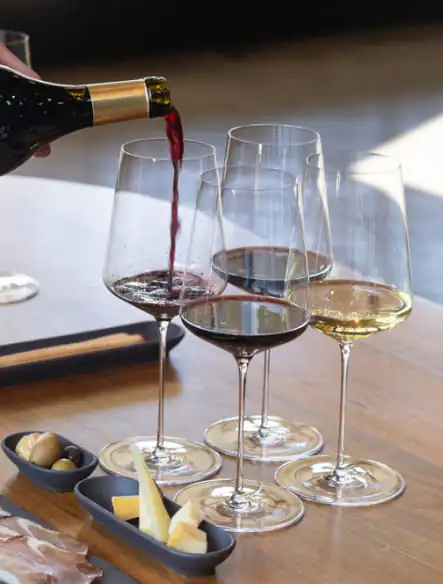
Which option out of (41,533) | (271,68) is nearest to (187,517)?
(41,533)

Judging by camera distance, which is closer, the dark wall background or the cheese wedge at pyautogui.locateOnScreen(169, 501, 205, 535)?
the cheese wedge at pyautogui.locateOnScreen(169, 501, 205, 535)

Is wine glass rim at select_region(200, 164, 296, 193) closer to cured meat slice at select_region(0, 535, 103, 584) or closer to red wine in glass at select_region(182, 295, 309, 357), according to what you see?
red wine in glass at select_region(182, 295, 309, 357)

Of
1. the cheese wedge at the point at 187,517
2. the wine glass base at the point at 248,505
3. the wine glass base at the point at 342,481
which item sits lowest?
the wine glass base at the point at 248,505

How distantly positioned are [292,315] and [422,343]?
1.49 feet

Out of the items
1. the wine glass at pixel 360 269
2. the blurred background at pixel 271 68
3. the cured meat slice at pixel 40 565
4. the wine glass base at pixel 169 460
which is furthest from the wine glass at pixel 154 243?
the blurred background at pixel 271 68

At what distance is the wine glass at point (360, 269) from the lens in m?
1.09

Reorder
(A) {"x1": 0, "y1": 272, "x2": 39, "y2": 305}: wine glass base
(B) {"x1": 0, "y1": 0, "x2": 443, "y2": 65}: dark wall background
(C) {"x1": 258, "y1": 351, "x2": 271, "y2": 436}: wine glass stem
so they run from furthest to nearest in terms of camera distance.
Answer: (B) {"x1": 0, "y1": 0, "x2": 443, "y2": 65}: dark wall background < (A) {"x1": 0, "y1": 272, "x2": 39, "y2": 305}: wine glass base < (C) {"x1": 258, "y1": 351, "x2": 271, "y2": 436}: wine glass stem

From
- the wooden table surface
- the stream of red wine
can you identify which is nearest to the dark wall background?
the wooden table surface

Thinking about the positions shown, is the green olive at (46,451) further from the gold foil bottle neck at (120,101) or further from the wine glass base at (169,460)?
the gold foil bottle neck at (120,101)

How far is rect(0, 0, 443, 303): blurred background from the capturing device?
4812 millimetres

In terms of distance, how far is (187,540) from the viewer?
0.96m

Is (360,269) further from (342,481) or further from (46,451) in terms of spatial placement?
(46,451)

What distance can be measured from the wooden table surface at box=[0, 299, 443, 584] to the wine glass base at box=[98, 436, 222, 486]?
2 centimetres

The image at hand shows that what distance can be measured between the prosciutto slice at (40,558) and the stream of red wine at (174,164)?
0.31 meters
